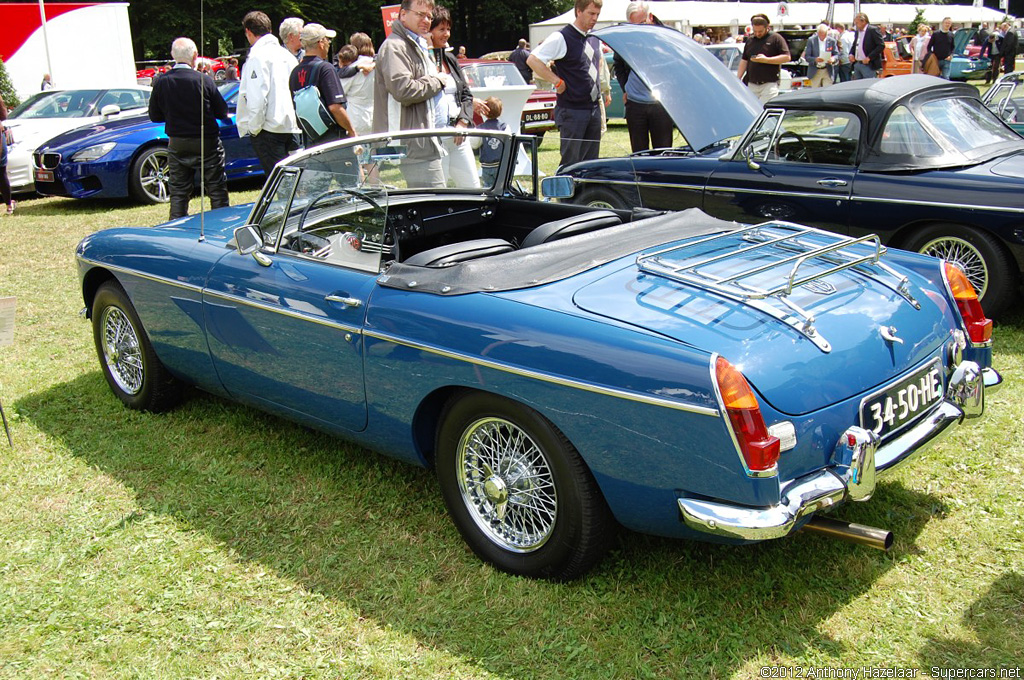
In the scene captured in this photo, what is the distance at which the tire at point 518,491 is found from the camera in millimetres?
2861

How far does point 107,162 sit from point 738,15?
2610 centimetres

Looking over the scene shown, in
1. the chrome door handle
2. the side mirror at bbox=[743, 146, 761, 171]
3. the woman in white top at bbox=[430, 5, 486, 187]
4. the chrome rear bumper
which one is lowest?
the chrome rear bumper

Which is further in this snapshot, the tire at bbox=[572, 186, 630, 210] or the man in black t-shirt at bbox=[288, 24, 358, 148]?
the man in black t-shirt at bbox=[288, 24, 358, 148]

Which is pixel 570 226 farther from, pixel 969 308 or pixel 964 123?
pixel 964 123

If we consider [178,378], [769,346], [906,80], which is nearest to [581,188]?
[906,80]

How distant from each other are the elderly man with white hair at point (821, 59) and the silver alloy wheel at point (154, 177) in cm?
1078

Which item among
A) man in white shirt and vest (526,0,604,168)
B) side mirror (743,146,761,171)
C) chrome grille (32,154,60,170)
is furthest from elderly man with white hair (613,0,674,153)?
chrome grille (32,154,60,170)

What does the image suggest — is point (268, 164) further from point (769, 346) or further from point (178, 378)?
point (769, 346)

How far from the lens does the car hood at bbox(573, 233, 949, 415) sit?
2619mm

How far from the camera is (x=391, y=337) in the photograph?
323 centimetres

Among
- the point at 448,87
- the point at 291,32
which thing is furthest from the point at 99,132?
the point at 448,87

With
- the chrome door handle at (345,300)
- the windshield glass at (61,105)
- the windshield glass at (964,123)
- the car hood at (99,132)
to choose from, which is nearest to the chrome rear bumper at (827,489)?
the chrome door handle at (345,300)

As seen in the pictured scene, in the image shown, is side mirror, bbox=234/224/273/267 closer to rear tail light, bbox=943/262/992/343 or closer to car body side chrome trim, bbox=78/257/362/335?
car body side chrome trim, bbox=78/257/362/335

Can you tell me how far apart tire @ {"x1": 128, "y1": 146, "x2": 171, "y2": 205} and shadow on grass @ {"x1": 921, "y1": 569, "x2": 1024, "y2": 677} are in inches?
385
